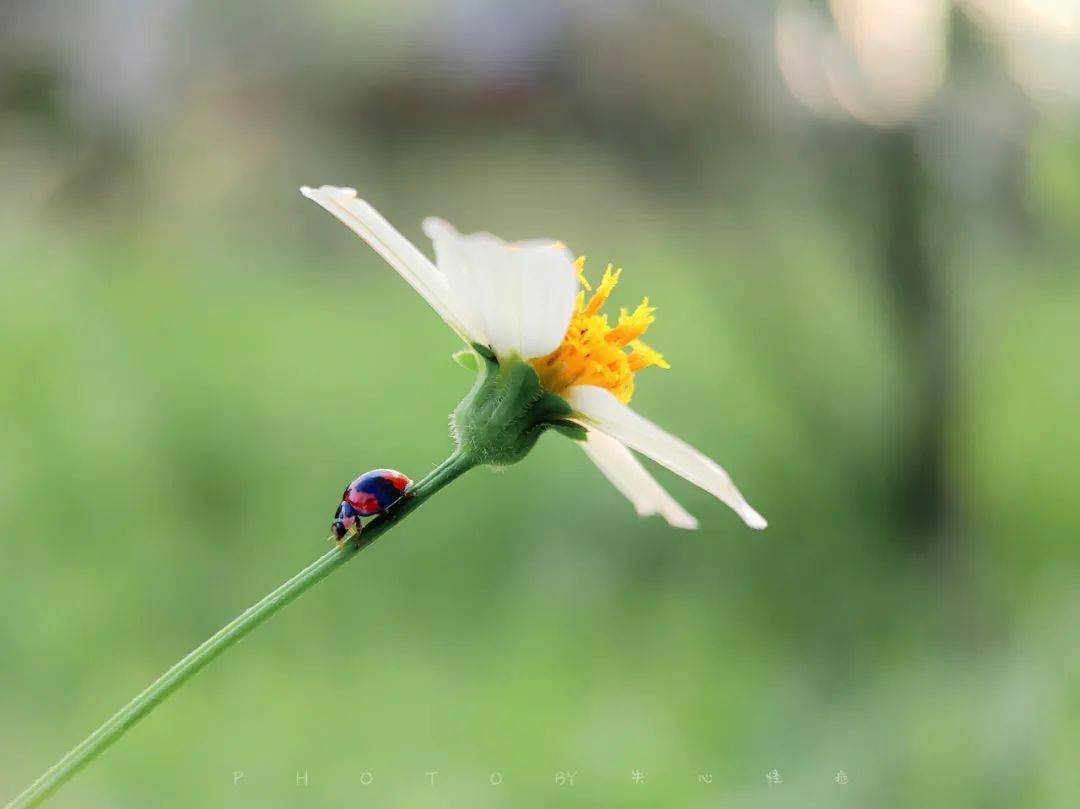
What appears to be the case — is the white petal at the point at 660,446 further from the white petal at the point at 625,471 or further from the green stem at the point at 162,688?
the green stem at the point at 162,688

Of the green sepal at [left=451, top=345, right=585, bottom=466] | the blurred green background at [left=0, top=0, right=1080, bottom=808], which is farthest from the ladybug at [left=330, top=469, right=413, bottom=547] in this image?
the blurred green background at [left=0, top=0, right=1080, bottom=808]

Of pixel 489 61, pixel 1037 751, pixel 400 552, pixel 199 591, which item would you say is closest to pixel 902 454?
pixel 1037 751

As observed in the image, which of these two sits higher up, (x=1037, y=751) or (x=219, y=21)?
(x=219, y=21)

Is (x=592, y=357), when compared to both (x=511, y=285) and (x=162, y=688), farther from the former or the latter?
(x=162, y=688)

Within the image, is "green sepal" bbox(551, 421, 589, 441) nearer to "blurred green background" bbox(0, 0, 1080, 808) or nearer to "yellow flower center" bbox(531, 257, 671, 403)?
"yellow flower center" bbox(531, 257, 671, 403)

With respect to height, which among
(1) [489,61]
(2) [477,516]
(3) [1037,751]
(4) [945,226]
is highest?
(1) [489,61]

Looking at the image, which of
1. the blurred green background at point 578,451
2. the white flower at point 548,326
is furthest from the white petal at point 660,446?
the blurred green background at point 578,451

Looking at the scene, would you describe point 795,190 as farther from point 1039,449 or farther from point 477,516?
point 477,516

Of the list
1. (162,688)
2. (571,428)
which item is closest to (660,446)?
(571,428)
